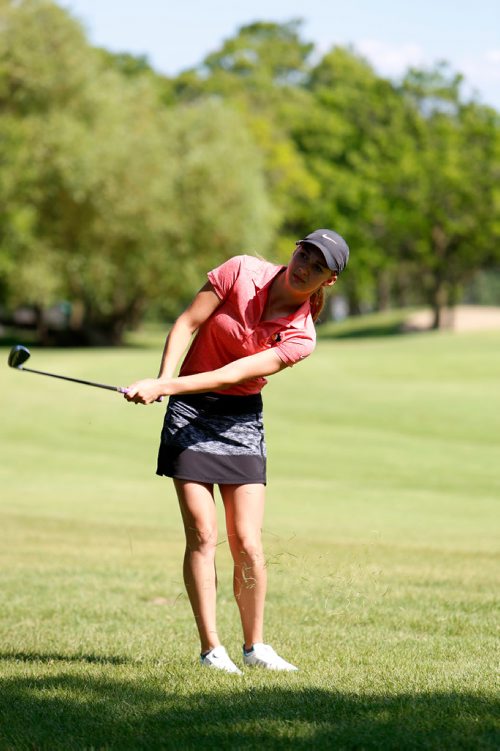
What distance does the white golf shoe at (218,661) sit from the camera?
5441mm

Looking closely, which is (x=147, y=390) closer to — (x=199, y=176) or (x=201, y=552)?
(x=201, y=552)

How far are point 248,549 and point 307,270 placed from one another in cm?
140

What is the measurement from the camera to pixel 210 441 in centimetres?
554

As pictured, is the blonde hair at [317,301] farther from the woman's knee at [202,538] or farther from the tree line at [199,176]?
the tree line at [199,176]

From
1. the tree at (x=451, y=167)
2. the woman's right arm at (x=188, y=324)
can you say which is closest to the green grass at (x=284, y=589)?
the woman's right arm at (x=188, y=324)

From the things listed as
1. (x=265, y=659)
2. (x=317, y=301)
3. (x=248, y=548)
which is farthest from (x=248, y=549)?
(x=317, y=301)

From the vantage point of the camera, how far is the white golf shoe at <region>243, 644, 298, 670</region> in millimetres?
5516

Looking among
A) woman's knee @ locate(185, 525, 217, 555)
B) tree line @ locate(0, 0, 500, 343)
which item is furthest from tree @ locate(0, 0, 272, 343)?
woman's knee @ locate(185, 525, 217, 555)

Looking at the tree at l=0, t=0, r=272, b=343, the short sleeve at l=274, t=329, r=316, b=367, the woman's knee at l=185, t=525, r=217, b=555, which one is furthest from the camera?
the tree at l=0, t=0, r=272, b=343

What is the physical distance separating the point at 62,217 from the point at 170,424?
39.2 meters

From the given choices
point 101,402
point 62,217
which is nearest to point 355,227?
point 62,217

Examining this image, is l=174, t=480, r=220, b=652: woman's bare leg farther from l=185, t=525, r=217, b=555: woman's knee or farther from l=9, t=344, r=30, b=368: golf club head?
l=9, t=344, r=30, b=368: golf club head

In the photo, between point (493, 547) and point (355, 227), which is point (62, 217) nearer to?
point (355, 227)

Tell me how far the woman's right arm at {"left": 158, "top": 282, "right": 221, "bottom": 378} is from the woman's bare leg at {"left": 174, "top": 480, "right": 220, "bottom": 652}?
59cm
